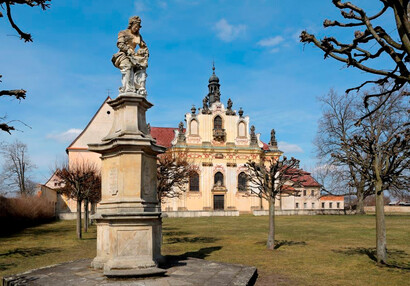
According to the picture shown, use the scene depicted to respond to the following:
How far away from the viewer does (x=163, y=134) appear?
5356 centimetres

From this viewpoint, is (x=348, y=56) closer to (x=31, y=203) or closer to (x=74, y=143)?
(x=31, y=203)

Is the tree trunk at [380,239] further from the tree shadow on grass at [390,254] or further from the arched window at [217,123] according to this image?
the arched window at [217,123]

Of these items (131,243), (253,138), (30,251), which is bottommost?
(30,251)

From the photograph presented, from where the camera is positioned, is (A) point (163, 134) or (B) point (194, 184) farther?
(A) point (163, 134)

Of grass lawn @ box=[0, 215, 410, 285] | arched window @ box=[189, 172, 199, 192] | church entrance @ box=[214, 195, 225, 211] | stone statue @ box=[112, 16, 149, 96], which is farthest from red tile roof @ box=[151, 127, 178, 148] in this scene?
stone statue @ box=[112, 16, 149, 96]

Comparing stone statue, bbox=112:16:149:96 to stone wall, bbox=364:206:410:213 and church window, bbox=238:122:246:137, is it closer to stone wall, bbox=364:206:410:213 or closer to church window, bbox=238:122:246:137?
church window, bbox=238:122:246:137

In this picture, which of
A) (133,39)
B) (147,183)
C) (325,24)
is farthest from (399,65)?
(133,39)

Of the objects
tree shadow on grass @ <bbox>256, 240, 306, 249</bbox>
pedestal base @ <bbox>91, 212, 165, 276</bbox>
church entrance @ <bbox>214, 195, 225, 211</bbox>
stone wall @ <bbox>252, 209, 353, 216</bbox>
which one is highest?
pedestal base @ <bbox>91, 212, 165, 276</bbox>

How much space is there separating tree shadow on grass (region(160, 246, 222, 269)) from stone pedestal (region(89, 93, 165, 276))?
0.64 metres

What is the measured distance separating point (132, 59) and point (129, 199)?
369cm

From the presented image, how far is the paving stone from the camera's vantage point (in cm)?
743

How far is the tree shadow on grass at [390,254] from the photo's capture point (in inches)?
435

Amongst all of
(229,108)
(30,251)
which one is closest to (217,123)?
(229,108)

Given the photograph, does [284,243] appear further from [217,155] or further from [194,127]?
[194,127]
